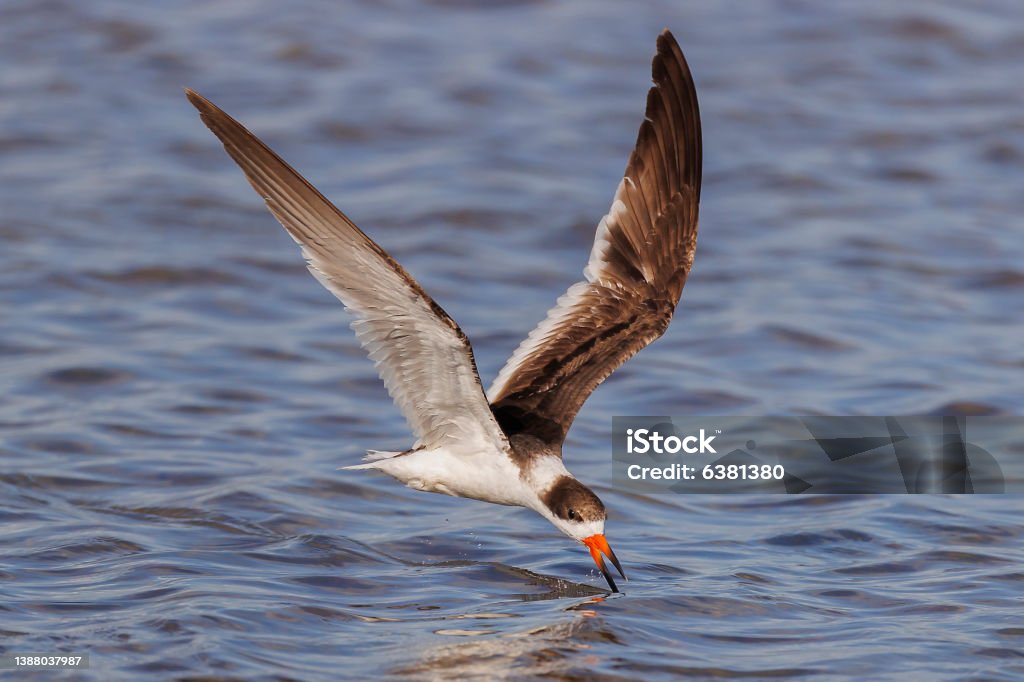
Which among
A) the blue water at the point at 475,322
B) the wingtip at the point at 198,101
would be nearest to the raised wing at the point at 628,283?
the blue water at the point at 475,322

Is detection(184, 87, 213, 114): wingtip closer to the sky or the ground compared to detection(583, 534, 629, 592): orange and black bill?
closer to the sky

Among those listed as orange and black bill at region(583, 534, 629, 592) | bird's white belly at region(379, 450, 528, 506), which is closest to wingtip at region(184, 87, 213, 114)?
bird's white belly at region(379, 450, 528, 506)

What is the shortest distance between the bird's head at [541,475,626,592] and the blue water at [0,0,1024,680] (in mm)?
232

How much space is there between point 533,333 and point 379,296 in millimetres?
1777

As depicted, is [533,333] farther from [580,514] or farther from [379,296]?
[379,296]

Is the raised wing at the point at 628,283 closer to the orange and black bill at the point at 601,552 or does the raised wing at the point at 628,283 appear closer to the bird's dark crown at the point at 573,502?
the bird's dark crown at the point at 573,502

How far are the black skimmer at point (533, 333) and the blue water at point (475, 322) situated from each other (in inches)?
21.4

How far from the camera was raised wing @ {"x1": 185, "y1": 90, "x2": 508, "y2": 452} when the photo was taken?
589 cm

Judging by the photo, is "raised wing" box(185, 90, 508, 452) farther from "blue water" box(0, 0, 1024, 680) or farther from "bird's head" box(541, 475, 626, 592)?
"blue water" box(0, 0, 1024, 680)

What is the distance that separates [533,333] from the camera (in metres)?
7.78

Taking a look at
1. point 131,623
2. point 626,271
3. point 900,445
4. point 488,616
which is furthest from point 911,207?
point 131,623

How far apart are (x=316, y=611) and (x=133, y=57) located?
9825mm

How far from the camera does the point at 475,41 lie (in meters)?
15.9

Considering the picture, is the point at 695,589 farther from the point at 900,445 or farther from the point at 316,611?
the point at 900,445
